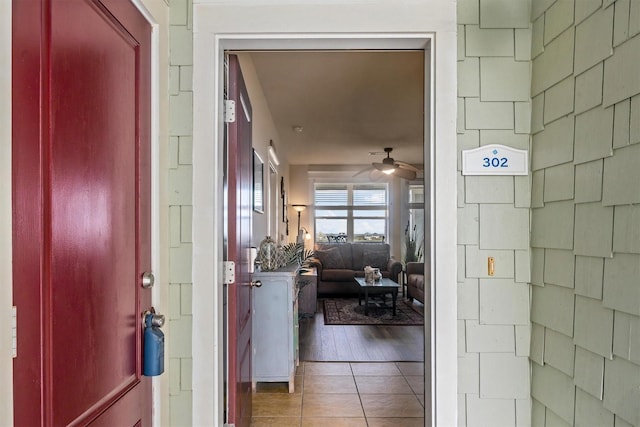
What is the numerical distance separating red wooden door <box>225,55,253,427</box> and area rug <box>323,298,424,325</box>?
3235mm

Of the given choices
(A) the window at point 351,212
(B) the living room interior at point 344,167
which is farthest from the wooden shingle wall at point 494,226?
(A) the window at point 351,212

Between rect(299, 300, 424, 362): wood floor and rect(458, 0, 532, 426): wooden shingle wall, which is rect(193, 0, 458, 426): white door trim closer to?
rect(458, 0, 532, 426): wooden shingle wall

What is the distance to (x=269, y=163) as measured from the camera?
201 inches

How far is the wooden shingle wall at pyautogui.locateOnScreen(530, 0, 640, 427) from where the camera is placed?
114 cm

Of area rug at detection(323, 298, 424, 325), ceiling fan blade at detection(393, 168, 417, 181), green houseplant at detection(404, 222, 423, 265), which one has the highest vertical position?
ceiling fan blade at detection(393, 168, 417, 181)

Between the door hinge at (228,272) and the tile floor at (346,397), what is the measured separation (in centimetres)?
137

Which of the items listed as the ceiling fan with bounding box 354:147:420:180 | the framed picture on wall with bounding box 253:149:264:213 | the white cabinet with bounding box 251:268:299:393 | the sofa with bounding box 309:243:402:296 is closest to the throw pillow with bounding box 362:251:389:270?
the sofa with bounding box 309:243:402:296

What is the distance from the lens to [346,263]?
7883mm

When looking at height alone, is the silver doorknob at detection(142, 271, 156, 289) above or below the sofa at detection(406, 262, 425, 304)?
above

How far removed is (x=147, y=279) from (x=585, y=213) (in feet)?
4.82

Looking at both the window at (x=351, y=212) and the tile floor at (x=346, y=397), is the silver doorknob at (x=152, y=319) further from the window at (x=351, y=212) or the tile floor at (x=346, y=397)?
the window at (x=351, y=212)

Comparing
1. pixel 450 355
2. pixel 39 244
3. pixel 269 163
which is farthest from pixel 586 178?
pixel 269 163

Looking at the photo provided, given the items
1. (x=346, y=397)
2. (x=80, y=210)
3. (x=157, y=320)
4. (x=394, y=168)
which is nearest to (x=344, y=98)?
(x=394, y=168)

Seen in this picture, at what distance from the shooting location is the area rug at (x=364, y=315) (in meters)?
5.36
